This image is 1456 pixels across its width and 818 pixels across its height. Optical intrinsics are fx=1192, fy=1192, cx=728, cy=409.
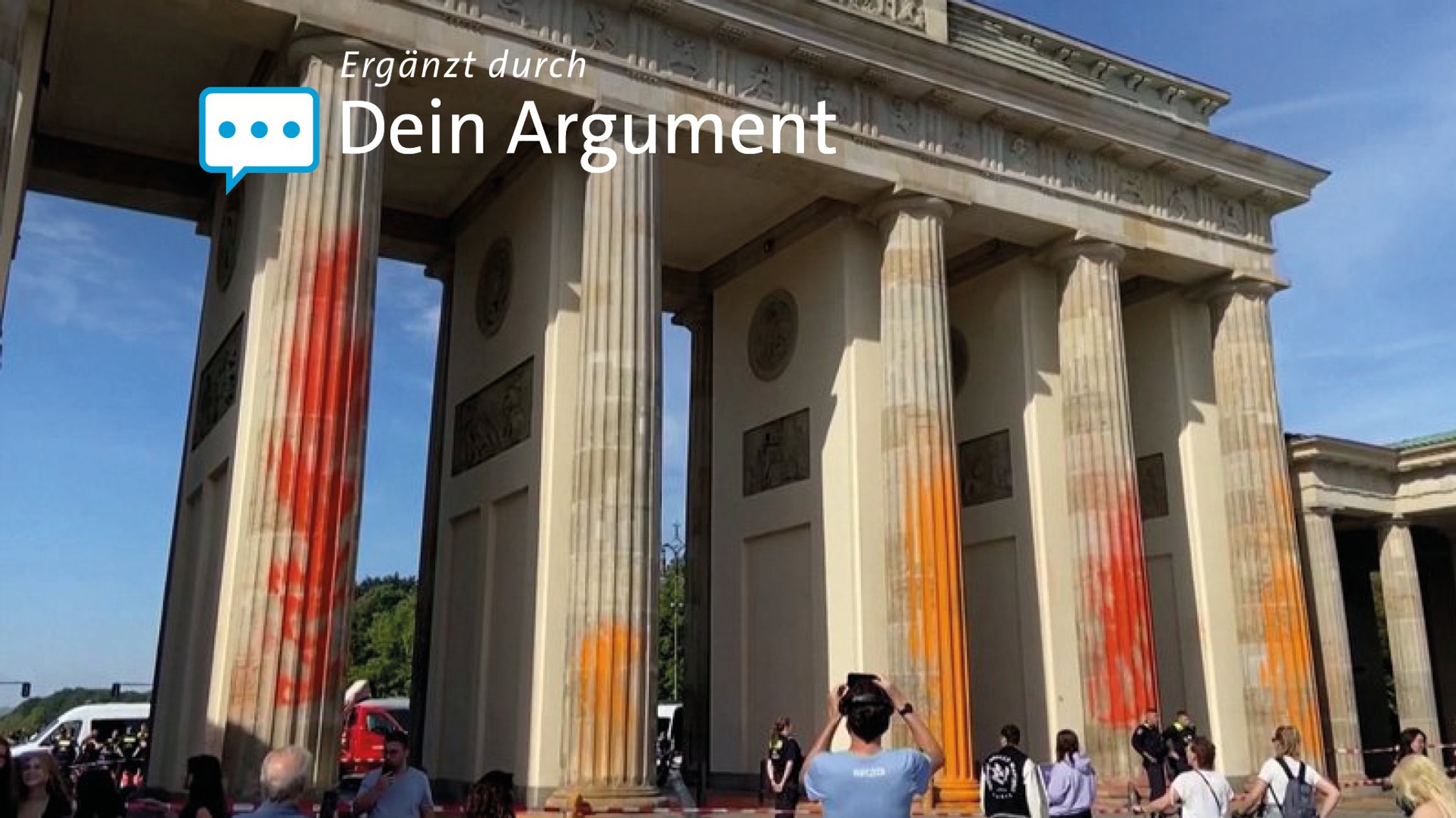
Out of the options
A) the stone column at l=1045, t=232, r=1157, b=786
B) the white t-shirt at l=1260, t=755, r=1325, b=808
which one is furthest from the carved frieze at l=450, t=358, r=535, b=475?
Answer: the white t-shirt at l=1260, t=755, r=1325, b=808

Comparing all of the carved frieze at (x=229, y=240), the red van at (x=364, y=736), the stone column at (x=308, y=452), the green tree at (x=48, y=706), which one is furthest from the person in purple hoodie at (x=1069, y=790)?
the green tree at (x=48, y=706)

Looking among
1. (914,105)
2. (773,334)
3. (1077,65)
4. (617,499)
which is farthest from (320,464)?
(1077,65)

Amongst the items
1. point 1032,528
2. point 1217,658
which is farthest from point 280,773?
point 1217,658

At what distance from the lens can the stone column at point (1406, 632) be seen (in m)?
26.4

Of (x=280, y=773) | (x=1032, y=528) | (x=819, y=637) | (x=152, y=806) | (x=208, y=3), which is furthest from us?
(x=1032, y=528)

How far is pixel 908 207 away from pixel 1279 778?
44.1ft

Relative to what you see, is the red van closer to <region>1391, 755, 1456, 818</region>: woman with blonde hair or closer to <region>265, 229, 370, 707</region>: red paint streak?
<region>265, 229, 370, 707</region>: red paint streak

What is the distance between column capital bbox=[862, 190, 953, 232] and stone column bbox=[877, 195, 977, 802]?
0.02 metres

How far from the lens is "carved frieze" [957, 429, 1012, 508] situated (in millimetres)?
22031

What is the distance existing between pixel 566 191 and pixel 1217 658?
48.3 feet

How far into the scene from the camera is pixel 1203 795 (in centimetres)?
718

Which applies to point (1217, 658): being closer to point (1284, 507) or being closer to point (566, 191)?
point (1284, 507)

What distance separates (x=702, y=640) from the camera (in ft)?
75.4

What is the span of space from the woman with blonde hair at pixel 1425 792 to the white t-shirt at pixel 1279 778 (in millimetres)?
2311
